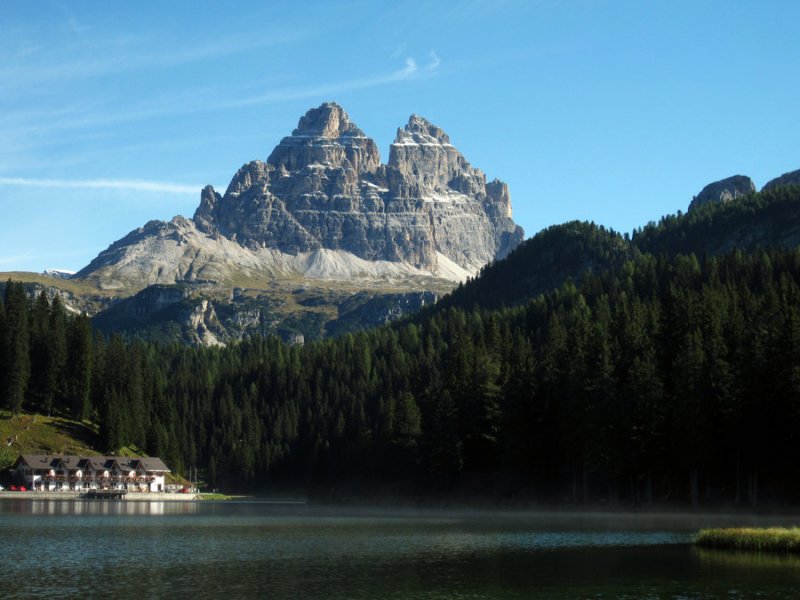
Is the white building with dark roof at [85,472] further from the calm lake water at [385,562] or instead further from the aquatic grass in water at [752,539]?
the aquatic grass in water at [752,539]

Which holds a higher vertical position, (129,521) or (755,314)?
(755,314)

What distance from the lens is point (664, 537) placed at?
78.9 meters

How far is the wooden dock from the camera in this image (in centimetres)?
18725

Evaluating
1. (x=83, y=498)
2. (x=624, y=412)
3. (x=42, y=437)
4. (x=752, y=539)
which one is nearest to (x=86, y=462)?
(x=83, y=498)

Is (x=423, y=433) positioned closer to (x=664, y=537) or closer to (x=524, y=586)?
(x=664, y=537)

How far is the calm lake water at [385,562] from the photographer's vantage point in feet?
165

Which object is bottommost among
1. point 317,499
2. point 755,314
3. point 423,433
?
point 317,499

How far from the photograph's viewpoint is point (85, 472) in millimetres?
187500

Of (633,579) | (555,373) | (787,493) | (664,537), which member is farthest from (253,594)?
(555,373)

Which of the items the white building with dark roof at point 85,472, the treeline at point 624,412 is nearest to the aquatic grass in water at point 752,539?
the treeline at point 624,412

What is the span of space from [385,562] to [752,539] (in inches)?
1013

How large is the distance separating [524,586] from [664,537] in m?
30.6

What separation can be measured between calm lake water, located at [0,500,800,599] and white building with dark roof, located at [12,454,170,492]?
81401mm

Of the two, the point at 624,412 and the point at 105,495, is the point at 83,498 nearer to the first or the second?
the point at 105,495
